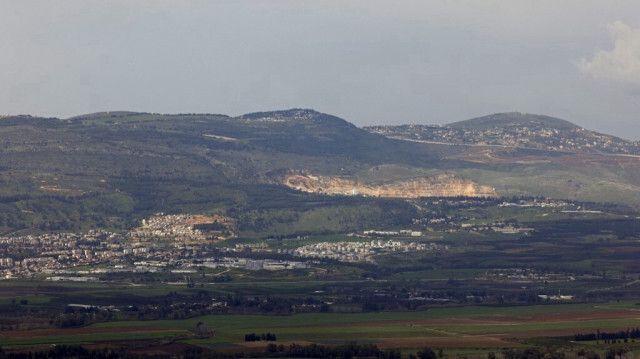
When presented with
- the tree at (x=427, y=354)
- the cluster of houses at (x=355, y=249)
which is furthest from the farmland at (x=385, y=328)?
the cluster of houses at (x=355, y=249)

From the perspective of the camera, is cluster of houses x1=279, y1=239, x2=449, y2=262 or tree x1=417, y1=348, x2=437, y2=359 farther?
cluster of houses x1=279, y1=239, x2=449, y2=262

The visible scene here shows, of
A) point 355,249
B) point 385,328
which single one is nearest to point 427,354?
point 385,328

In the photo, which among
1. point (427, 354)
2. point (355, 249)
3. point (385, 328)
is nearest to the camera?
point (427, 354)

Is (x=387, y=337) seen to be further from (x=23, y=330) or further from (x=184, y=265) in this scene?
(x=184, y=265)

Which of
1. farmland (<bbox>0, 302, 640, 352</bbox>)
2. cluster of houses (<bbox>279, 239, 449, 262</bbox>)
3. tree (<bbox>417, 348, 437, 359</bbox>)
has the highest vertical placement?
cluster of houses (<bbox>279, 239, 449, 262</bbox>)

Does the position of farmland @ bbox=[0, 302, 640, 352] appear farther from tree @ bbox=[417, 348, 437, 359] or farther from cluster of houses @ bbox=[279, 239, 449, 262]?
cluster of houses @ bbox=[279, 239, 449, 262]

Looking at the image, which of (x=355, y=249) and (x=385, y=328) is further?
(x=355, y=249)

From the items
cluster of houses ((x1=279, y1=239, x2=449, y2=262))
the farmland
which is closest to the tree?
the farmland

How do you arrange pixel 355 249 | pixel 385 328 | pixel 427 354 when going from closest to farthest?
pixel 427 354
pixel 385 328
pixel 355 249

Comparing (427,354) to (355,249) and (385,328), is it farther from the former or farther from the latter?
(355,249)

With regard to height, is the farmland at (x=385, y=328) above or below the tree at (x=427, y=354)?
above

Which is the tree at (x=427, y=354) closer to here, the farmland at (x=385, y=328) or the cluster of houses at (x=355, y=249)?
the farmland at (x=385, y=328)

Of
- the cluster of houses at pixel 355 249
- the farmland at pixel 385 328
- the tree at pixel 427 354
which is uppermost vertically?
the cluster of houses at pixel 355 249
